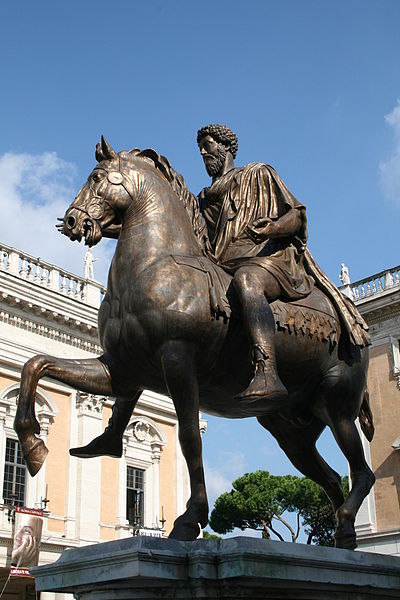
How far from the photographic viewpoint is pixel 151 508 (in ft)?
84.4

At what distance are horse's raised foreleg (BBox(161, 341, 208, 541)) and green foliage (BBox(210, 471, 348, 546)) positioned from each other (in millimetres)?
43694

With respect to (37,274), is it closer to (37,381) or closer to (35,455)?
(37,381)

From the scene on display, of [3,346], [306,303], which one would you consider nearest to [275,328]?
[306,303]

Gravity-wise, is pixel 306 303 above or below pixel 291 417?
above

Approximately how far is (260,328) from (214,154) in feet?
5.10

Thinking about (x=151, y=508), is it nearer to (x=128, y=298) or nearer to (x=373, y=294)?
(x=373, y=294)

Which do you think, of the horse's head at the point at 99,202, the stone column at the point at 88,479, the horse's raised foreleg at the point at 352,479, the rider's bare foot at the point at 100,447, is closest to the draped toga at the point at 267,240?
the horse's raised foreleg at the point at 352,479

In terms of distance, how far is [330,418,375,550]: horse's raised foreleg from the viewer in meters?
4.78

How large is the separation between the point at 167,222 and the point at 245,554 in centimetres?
203

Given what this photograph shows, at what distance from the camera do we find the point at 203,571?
3.68 meters

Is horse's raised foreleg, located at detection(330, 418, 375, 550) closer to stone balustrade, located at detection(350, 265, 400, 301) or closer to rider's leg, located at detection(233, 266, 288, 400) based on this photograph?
rider's leg, located at detection(233, 266, 288, 400)

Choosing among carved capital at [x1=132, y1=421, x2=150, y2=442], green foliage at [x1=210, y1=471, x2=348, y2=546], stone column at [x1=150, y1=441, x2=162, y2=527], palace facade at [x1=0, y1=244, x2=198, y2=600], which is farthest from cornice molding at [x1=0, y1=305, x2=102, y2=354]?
green foliage at [x1=210, y1=471, x2=348, y2=546]

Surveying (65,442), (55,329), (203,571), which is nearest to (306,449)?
(203,571)

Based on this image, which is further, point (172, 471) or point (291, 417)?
point (172, 471)
